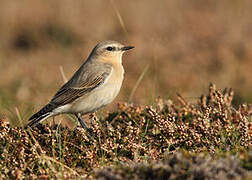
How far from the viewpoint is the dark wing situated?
721 centimetres

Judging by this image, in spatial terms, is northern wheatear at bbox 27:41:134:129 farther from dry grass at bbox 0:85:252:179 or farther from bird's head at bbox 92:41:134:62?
dry grass at bbox 0:85:252:179

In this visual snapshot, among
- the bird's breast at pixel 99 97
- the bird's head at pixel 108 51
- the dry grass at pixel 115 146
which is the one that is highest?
the bird's head at pixel 108 51

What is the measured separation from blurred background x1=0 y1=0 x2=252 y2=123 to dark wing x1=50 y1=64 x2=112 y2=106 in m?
3.74

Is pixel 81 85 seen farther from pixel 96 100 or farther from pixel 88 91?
pixel 96 100

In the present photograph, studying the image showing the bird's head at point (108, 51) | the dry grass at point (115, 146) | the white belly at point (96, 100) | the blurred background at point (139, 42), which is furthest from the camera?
the blurred background at point (139, 42)

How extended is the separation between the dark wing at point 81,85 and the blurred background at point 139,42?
3.74 m

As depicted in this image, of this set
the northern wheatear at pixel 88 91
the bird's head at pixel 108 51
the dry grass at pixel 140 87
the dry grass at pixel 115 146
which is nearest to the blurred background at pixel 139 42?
the dry grass at pixel 140 87

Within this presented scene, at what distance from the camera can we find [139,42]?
15320 millimetres

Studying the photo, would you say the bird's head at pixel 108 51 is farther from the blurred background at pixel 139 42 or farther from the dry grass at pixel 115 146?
the blurred background at pixel 139 42

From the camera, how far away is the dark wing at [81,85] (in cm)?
721

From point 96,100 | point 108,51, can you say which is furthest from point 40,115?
point 108,51

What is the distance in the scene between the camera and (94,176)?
4629mm

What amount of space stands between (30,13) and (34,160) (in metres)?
13.6

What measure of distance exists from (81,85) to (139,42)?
817 cm
